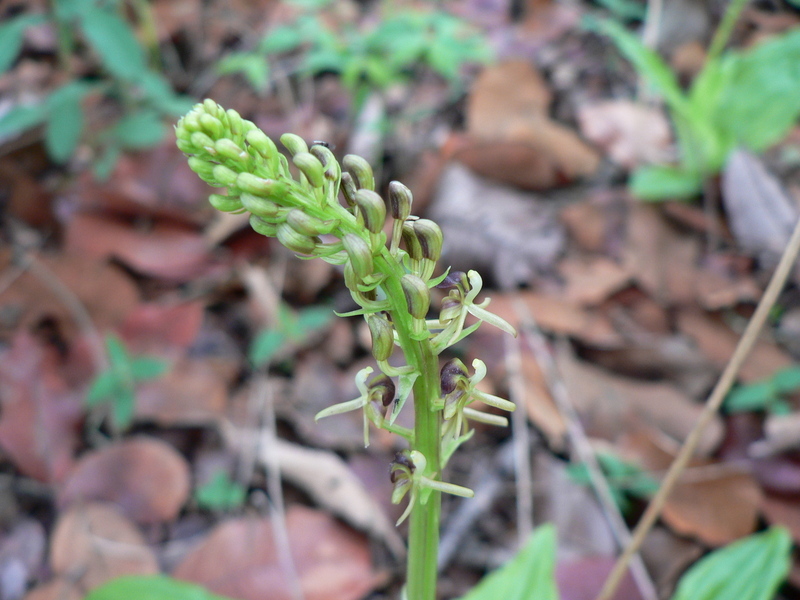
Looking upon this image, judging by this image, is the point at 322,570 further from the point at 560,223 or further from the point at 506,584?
the point at 560,223

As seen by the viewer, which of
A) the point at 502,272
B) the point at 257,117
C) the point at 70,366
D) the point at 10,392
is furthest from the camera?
the point at 257,117

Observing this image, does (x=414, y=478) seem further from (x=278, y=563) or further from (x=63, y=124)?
(x=63, y=124)

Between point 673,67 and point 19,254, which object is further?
point 673,67

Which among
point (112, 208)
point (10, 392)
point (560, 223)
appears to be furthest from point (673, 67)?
point (10, 392)

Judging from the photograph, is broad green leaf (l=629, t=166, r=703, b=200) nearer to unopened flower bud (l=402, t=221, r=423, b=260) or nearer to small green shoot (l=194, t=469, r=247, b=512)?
small green shoot (l=194, t=469, r=247, b=512)

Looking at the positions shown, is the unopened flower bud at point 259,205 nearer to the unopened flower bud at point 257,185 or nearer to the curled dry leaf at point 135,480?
the unopened flower bud at point 257,185

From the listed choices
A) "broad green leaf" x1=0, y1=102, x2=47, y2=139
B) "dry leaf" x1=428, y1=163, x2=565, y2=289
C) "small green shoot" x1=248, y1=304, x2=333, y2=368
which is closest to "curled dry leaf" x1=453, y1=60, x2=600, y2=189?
"dry leaf" x1=428, y1=163, x2=565, y2=289
